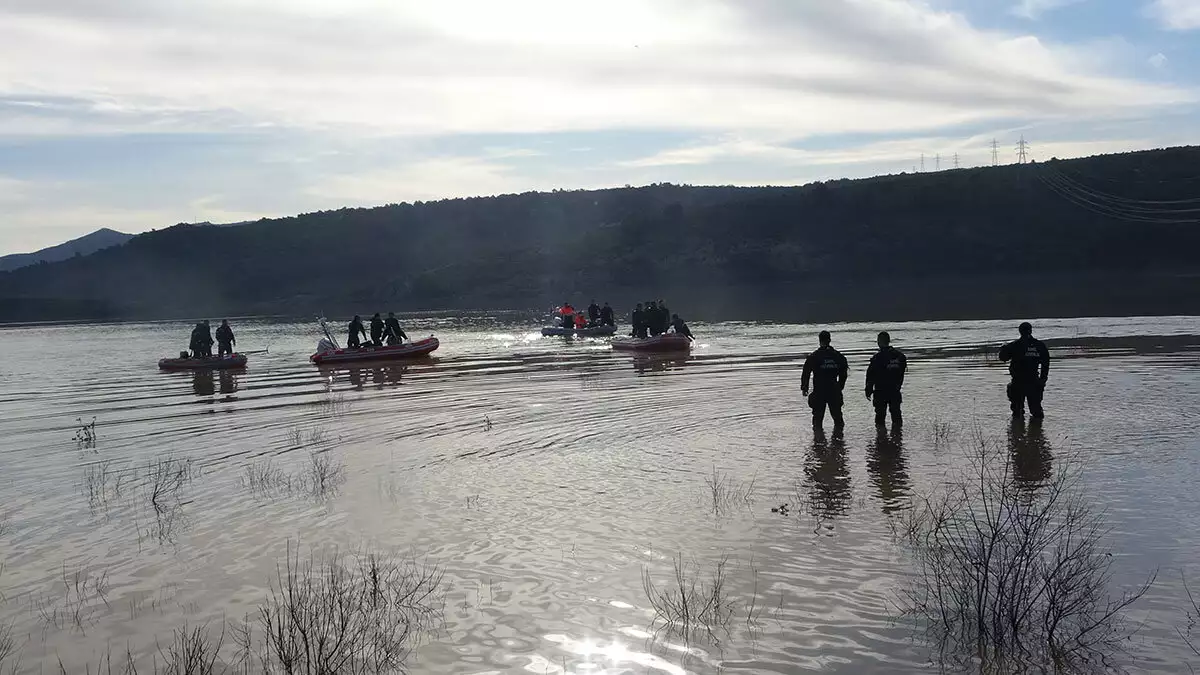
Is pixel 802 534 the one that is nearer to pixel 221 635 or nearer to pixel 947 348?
pixel 221 635

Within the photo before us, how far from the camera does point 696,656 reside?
6555 millimetres

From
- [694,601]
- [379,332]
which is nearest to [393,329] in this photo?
[379,332]

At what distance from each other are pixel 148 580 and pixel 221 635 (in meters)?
1.84

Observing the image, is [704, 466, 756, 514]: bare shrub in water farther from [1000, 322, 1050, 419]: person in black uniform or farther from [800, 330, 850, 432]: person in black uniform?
[1000, 322, 1050, 419]: person in black uniform

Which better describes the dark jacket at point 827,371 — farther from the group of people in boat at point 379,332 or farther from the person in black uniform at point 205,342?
the person in black uniform at point 205,342

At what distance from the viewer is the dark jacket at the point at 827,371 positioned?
14.5 metres

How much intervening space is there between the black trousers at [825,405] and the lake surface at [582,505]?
0.27m

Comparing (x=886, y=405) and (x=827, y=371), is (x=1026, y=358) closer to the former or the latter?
(x=886, y=405)

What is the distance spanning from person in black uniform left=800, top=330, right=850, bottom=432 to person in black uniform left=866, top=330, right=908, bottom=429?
18.7 inches

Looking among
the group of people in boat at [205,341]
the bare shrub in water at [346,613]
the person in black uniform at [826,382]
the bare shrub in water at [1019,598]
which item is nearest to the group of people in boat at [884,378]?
the person in black uniform at [826,382]

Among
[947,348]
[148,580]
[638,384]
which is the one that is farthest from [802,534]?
[947,348]

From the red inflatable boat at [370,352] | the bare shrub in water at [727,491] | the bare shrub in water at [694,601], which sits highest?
the red inflatable boat at [370,352]

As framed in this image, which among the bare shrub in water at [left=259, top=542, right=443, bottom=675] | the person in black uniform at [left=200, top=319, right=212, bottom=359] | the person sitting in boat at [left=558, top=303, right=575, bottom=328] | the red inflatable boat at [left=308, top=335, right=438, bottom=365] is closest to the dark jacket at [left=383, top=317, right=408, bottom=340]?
the red inflatable boat at [left=308, top=335, right=438, bottom=365]

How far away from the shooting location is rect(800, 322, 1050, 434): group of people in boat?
1453 cm
